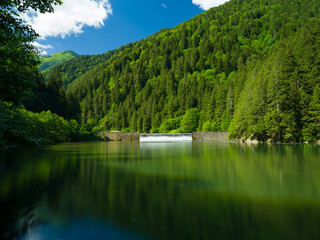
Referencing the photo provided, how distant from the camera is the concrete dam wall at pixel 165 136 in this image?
2280 inches

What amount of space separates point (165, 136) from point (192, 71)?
69.0 m

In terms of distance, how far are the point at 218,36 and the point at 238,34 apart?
11.4 m

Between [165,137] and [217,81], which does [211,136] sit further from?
[217,81]

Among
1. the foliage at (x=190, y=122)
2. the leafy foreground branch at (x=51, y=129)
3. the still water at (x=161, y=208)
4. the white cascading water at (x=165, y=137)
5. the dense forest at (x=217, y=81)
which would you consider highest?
the dense forest at (x=217, y=81)

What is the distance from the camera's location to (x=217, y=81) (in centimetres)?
8600

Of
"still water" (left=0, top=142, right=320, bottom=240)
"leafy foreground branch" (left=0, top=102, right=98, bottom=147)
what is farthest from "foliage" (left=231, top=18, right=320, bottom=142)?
"leafy foreground branch" (left=0, top=102, right=98, bottom=147)

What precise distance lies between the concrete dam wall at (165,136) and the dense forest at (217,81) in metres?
4.70

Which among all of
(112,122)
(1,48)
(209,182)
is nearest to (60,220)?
(209,182)

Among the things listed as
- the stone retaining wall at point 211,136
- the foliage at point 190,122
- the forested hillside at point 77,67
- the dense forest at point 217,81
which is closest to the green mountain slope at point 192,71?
the foliage at point 190,122

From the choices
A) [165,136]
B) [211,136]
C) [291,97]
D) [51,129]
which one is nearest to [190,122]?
[211,136]

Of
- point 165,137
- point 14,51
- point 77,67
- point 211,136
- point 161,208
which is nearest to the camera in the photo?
point 161,208

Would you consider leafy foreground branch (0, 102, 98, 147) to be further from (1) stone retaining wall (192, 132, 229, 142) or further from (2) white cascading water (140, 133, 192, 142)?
(1) stone retaining wall (192, 132, 229, 142)

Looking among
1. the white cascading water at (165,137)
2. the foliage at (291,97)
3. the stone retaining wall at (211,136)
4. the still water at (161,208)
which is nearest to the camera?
the still water at (161,208)

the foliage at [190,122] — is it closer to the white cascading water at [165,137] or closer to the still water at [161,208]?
the white cascading water at [165,137]
